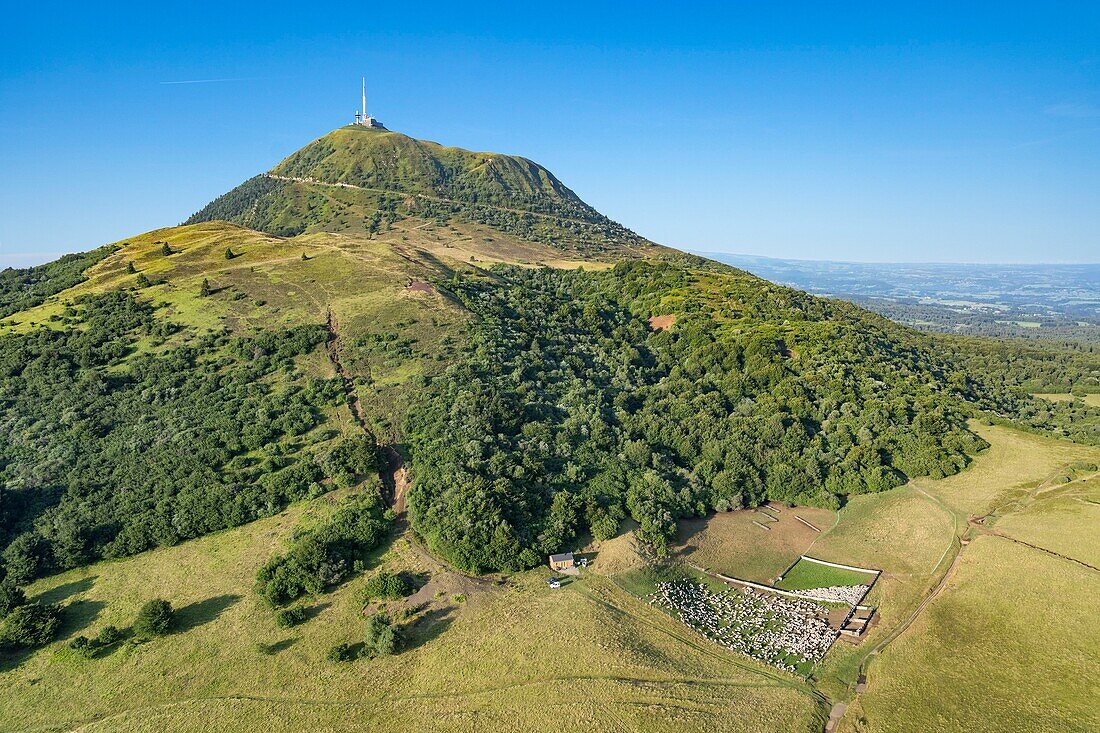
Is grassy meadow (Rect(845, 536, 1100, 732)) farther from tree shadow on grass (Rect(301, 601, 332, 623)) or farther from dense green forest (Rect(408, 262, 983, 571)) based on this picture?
tree shadow on grass (Rect(301, 601, 332, 623))

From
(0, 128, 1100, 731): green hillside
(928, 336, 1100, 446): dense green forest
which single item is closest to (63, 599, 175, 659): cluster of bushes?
(0, 128, 1100, 731): green hillside

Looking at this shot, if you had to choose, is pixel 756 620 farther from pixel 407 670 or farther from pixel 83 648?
pixel 83 648

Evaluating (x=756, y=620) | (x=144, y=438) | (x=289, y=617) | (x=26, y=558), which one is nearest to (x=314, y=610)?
(x=289, y=617)

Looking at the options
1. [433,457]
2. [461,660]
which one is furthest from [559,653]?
[433,457]

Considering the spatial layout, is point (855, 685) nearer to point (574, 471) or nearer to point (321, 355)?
point (574, 471)

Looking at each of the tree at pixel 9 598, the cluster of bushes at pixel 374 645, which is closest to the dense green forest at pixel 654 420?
the cluster of bushes at pixel 374 645

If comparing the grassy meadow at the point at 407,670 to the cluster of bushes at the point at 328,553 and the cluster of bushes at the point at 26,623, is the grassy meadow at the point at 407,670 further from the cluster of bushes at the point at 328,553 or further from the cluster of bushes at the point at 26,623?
the cluster of bushes at the point at 328,553
